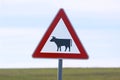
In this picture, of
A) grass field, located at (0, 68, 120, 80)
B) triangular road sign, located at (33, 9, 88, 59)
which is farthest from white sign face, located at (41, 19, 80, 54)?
grass field, located at (0, 68, 120, 80)

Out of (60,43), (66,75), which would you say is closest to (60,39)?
(60,43)

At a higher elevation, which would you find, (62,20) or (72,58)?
(62,20)

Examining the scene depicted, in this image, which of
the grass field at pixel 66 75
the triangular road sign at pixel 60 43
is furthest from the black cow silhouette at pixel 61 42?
the grass field at pixel 66 75

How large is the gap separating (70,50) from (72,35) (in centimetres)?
26

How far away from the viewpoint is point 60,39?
9.88 m

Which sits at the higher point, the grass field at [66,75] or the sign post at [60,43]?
the grass field at [66,75]

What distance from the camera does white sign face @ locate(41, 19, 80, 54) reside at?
32.5ft

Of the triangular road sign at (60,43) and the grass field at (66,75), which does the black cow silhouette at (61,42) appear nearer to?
the triangular road sign at (60,43)

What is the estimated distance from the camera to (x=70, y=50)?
32.9 feet

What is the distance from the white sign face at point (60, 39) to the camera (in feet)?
32.5

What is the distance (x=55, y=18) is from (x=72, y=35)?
1.30ft

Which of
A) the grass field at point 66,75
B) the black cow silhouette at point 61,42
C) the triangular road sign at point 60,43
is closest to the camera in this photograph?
the black cow silhouette at point 61,42

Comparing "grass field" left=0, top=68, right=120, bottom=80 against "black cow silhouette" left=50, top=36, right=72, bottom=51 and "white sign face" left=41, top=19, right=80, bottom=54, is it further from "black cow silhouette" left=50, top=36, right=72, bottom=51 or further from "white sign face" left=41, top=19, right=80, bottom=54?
"black cow silhouette" left=50, top=36, right=72, bottom=51

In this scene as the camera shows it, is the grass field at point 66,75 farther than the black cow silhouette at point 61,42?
Yes
